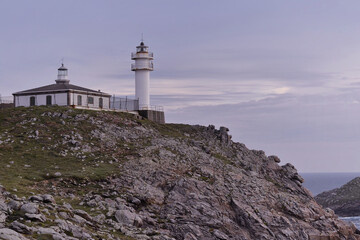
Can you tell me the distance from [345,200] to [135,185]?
86.1 m

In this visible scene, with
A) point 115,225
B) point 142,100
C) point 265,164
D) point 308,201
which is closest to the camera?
point 115,225

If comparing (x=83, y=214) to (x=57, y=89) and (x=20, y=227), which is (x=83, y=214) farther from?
(x=57, y=89)

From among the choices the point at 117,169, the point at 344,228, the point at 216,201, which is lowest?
the point at 344,228

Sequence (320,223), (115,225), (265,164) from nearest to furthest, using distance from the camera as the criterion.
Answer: (115,225), (320,223), (265,164)

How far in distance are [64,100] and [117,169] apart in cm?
2302

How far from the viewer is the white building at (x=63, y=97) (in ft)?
227

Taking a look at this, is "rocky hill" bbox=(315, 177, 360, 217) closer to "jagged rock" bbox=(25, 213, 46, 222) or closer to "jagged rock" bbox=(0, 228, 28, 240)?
"jagged rock" bbox=(25, 213, 46, 222)

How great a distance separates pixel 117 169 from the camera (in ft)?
161

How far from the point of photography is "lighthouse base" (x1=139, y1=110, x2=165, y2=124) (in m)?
74.4

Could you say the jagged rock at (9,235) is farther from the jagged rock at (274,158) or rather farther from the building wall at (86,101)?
the jagged rock at (274,158)

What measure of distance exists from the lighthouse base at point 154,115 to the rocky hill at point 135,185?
6.81 metres

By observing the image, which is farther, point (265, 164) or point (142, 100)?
point (142, 100)

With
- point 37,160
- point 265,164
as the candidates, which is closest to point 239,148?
point 265,164

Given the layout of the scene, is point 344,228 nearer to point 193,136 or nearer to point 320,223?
point 320,223
